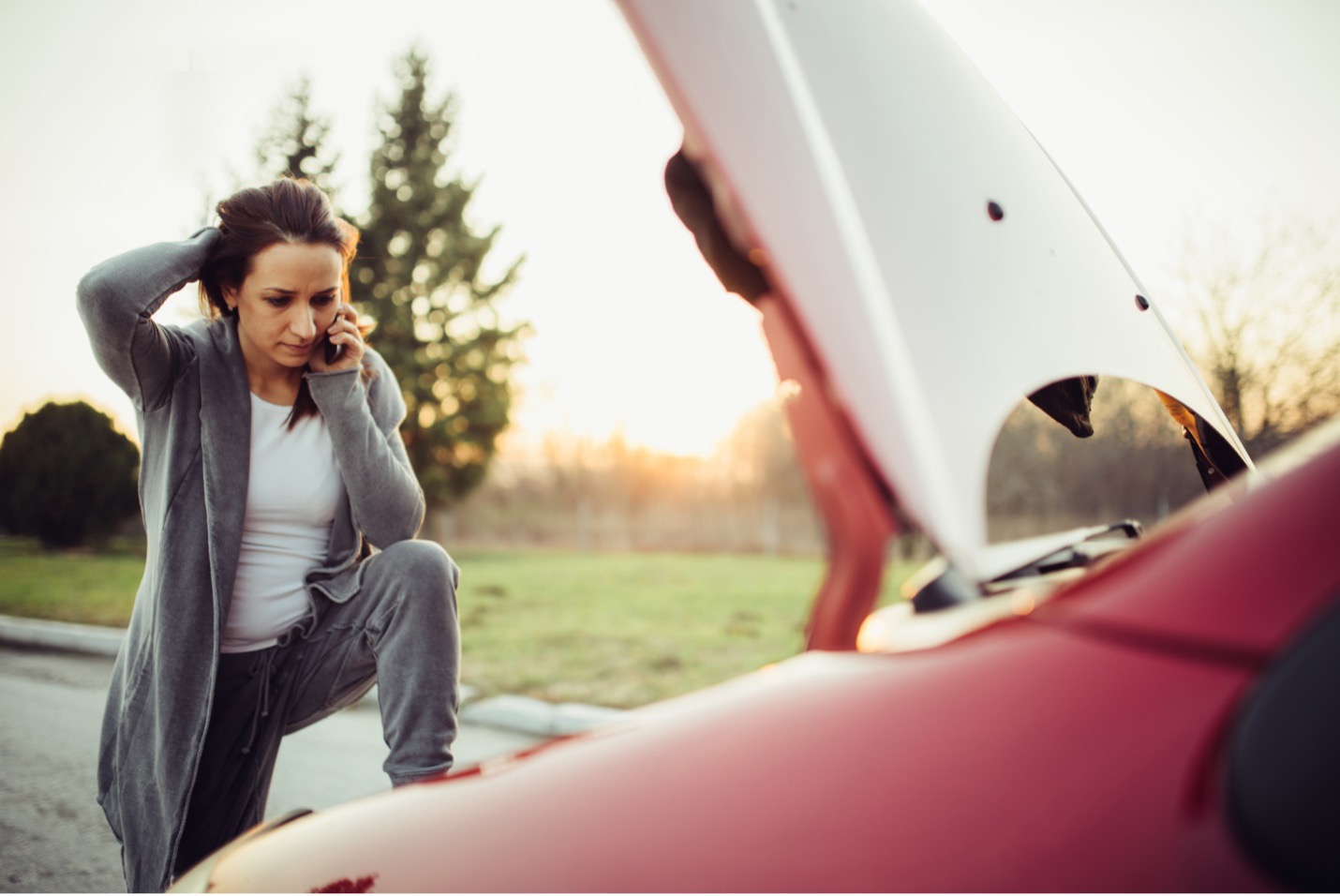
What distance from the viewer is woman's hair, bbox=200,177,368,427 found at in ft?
5.96

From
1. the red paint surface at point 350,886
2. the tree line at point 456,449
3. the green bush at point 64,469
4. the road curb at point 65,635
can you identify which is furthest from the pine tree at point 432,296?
the red paint surface at point 350,886

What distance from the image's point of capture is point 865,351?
2.43ft

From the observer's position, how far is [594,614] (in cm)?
736

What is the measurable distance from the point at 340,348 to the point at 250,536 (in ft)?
1.60

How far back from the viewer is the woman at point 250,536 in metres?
1.60

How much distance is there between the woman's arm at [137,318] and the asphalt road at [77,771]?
1514 millimetres

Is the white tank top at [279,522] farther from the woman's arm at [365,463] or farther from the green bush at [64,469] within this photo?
the green bush at [64,469]

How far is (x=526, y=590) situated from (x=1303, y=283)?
25.7 ft

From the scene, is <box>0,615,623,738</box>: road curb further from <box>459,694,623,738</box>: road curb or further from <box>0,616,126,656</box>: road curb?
<box>0,616,126,656</box>: road curb

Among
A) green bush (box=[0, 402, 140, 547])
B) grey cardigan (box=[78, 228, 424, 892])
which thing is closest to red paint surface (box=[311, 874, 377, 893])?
grey cardigan (box=[78, 228, 424, 892])

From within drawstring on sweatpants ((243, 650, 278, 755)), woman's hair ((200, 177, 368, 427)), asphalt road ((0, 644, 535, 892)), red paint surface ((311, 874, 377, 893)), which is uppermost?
woman's hair ((200, 177, 368, 427))

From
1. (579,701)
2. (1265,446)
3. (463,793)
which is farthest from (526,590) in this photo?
(463,793)

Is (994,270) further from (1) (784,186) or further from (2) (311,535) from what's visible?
(2) (311,535)

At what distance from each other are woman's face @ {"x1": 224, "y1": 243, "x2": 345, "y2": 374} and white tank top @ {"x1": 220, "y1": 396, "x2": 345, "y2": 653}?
158 mm
